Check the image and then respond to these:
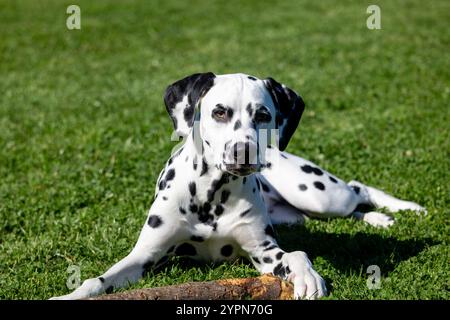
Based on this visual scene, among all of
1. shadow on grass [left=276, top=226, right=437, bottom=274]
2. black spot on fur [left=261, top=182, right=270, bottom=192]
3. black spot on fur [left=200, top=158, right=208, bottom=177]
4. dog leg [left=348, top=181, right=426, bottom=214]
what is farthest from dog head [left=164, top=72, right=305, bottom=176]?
dog leg [left=348, top=181, right=426, bottom=214]

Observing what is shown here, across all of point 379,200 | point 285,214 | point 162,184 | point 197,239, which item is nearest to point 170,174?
point 162,184

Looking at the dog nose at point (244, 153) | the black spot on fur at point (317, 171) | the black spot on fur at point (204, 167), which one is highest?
the dog nose at point (244, 153)

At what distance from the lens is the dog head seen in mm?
4719

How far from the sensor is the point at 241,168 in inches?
184

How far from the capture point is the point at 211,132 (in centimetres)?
494

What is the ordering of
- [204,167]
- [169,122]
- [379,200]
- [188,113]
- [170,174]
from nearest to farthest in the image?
[188,113] < [204,167] < [170,174] < [379,200] < [169,122]

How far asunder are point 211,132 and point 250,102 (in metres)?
0.32

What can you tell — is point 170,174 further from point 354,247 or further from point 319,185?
point 319,185

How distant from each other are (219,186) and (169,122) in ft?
15.4

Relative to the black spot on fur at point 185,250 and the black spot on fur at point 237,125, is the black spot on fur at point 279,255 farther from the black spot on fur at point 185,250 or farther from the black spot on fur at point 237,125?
the black spot on fur at point 237,125

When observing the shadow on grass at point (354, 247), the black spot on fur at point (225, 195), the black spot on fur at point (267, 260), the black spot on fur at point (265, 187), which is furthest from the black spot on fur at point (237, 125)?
the black spot on fur at point (265, 187)

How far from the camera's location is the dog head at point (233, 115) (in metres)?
4.72
